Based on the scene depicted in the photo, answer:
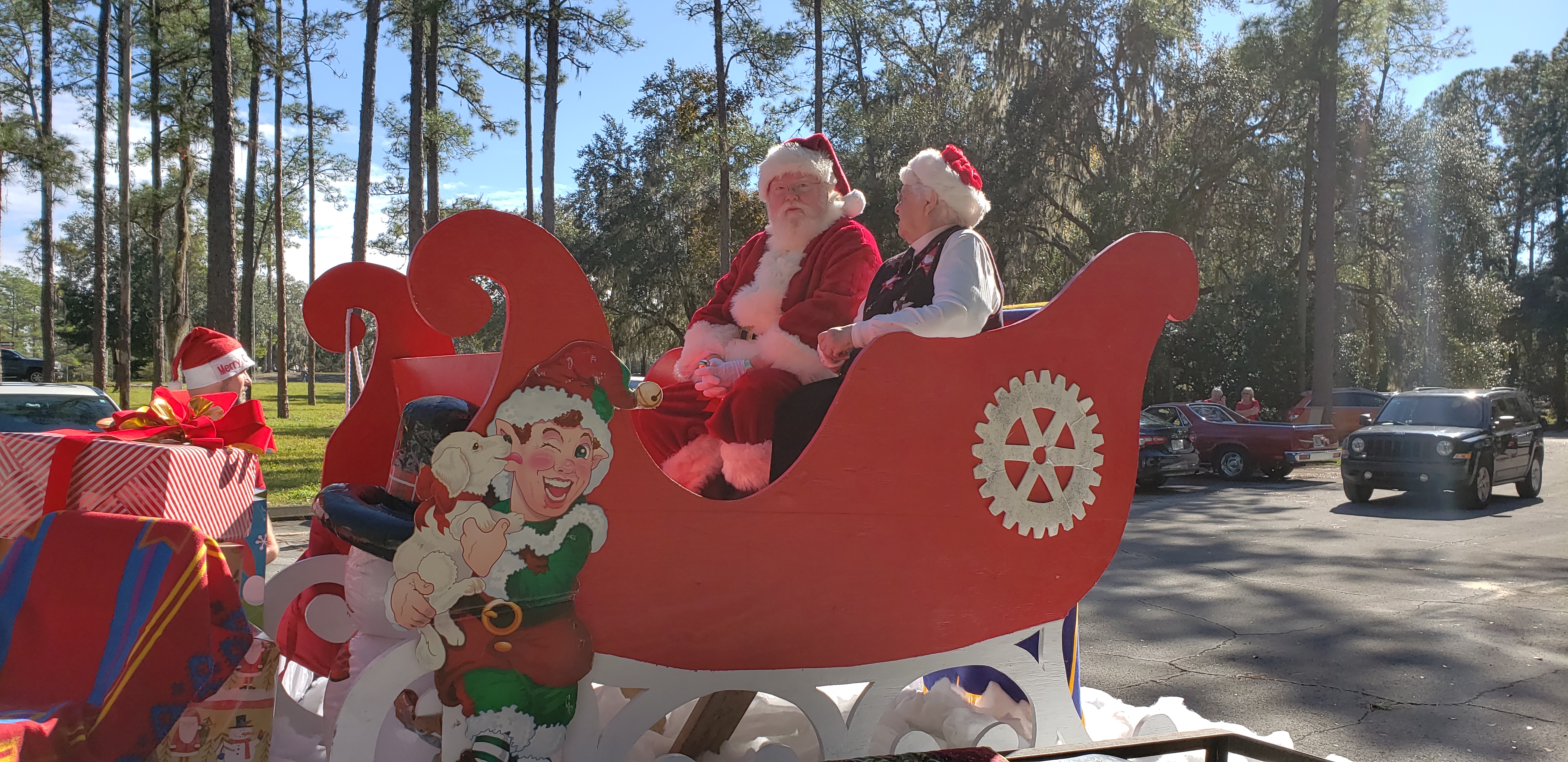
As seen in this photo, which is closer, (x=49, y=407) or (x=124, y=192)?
(x=49, y=407)

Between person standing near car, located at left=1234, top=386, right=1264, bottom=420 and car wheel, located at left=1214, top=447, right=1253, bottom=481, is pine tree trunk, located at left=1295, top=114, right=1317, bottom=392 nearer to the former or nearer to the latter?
person standing near car, located at left=1234, top=386, right=1264, bottom=420

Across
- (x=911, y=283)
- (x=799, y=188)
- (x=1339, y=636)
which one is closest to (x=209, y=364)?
(x=799, y=188)

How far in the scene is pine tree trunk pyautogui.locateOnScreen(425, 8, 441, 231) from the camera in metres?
15.6

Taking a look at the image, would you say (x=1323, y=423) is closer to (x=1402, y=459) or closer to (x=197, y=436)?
(x=1402, y=459)

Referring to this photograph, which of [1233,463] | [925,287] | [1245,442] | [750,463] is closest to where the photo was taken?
[750,463]

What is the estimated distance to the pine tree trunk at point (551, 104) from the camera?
14367mm

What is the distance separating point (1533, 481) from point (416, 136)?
15.9m

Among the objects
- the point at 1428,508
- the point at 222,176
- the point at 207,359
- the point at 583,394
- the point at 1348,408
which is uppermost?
the point at 222,176

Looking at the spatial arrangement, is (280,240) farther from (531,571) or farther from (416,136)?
(531,571)

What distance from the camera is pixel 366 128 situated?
13.8m

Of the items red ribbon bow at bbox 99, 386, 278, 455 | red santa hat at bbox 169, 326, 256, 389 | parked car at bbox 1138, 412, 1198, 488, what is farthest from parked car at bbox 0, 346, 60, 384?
red ribbon bow at bbox 99, 386, 278, 455

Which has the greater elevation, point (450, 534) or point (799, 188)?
point (799, 188)

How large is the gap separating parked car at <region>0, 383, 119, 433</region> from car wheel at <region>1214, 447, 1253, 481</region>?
45.8 feet

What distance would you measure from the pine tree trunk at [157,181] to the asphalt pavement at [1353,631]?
683 inches
